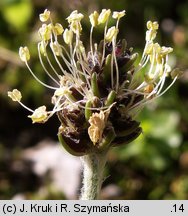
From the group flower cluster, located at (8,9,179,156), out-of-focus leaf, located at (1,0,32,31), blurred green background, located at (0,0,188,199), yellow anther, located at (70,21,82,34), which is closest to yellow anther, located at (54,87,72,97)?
flower cluster, located at (8,9,179,156)

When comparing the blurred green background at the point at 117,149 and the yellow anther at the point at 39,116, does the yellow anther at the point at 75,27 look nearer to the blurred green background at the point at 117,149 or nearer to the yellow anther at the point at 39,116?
the yellow anther at the point at 39,116

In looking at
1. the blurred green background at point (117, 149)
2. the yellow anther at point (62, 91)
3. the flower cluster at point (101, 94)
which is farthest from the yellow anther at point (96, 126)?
the blurred green background at point (117, 149)

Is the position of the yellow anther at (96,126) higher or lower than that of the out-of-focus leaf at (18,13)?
lower

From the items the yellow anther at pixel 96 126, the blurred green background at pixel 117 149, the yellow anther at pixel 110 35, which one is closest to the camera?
the yellow anther at pixel 96 126

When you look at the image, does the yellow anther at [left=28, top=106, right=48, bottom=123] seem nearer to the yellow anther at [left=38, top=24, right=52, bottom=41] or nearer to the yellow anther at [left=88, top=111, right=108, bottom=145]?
the yellow anther at [left=88, top=111, right=108, bottom=145]

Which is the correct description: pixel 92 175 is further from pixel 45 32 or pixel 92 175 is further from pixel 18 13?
pixel 18 13

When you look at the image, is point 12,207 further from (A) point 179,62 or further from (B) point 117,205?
(A) point 179,62

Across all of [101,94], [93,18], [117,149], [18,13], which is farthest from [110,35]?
[18,13]
